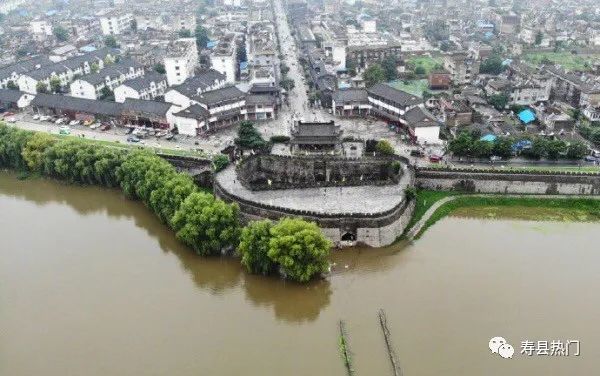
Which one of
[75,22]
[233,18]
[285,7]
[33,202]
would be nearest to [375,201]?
[33,202]

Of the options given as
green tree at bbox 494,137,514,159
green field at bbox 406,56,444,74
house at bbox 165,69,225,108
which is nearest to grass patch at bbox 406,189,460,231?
green tree at bbox 494,137,514,159

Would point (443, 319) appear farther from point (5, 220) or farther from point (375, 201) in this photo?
point (5, 220)

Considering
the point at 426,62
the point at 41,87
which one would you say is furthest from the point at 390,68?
the point at 41,87

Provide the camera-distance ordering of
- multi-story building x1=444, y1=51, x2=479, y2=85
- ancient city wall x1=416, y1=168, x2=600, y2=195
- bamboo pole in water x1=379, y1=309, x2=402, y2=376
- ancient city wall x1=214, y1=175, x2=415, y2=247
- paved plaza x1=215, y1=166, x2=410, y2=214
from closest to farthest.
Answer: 1. bamboo pole in water x1=379, y1=309, x2=402, y2=376
2. ancient city wall x1=214, y1=175, x2=415, y2=247
3. paved plaza x1=215, y1=166, x2=410, y2=214
4. ancient city wall x1=416, y1=168, x2=600, y2=195
5. multi-story building x1=444, y1=51, x2=479, y2=85

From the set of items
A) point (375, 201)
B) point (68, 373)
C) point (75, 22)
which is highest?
point (75, 22)

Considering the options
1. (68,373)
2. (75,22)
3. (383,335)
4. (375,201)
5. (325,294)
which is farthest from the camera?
(75,22)

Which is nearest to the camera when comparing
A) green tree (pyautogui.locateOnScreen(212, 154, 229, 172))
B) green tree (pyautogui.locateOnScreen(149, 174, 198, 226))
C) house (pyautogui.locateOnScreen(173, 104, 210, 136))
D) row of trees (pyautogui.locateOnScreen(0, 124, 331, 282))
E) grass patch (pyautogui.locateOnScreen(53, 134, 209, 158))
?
row of trees (pyautogui.locateOnScreen(0, 124, 331, 282))

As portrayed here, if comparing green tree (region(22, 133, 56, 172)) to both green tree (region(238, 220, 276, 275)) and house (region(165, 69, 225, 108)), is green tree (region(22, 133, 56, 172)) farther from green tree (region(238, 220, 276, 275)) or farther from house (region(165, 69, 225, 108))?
green tree (region(238, 220, 276, 275))
